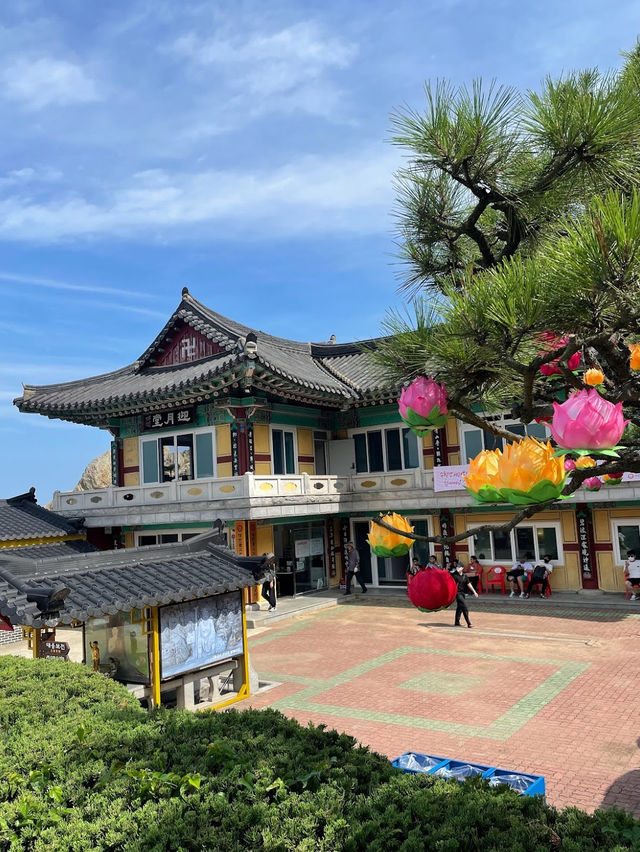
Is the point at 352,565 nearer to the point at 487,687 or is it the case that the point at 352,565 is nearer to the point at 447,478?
the point at 447,478

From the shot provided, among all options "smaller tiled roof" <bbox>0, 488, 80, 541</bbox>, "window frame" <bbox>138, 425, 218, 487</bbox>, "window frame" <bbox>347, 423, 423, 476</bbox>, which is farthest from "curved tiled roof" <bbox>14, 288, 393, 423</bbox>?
"smaller tiled roof" <bbox>0, 488, 80, 541</bbox>

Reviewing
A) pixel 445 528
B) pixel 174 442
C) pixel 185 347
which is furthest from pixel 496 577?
pixel 185 347

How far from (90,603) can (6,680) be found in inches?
67.3

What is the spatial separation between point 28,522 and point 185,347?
27.5 ft

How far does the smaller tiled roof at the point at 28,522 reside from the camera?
1923 centimetres

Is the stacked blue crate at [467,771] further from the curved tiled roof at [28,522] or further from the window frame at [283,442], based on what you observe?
the window frame at [283,442]

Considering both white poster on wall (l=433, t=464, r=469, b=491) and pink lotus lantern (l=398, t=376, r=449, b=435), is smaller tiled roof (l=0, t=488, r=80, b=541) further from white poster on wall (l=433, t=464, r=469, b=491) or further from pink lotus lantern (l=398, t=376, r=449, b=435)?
pink lotus lantern (l=398, t=376, r=449, b=435)

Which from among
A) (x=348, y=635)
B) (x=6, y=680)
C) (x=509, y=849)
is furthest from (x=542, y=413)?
(x=348, y=635)

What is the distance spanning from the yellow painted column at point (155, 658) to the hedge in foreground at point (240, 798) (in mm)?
4095

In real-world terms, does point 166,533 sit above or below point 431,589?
above

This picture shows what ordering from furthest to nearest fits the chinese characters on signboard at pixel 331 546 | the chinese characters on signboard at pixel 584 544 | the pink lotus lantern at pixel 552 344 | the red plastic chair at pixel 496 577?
the chinese characters on signboard at pixel 331 546 < the red plastic chair at pixel 496 577 < the chinese characters on signboard at pixel 584 544 < the pink lotus lantern at pixel 552 344

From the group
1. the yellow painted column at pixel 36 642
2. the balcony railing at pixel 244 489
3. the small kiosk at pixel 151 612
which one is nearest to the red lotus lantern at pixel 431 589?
the small kiosk at pixel 151 612

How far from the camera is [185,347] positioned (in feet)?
81.2

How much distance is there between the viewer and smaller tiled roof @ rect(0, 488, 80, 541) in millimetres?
19234
